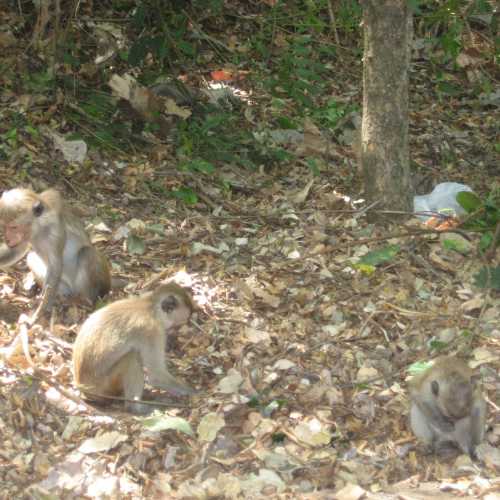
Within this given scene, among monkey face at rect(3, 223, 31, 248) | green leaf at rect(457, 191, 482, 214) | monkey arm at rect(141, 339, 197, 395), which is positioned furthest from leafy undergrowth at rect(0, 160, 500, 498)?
monkey face at rect(3, 223, 31, 248)

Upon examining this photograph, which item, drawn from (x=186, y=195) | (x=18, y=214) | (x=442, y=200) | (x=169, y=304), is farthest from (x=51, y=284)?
(x=442, y=200)

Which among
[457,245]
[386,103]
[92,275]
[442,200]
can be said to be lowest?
[92,275]

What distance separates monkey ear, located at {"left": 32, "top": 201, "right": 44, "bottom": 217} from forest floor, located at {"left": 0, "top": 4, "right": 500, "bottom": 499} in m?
0.79

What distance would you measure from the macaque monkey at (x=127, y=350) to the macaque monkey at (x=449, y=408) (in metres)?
1.59

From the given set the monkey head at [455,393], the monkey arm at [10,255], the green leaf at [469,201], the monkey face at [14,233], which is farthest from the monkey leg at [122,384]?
the green leaf at [469,201]

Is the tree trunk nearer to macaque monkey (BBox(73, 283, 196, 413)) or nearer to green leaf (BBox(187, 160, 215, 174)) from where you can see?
green leaf (BBox(187, 160, 215, 174))

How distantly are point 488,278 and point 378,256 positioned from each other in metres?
0.92

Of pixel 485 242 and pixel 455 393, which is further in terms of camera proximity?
pixel 485 242

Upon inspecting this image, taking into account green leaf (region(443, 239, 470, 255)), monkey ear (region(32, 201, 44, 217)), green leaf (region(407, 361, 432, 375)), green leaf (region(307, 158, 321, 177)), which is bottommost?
green leaf (region(407, 361, 432, 375))

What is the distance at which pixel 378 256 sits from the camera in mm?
7324

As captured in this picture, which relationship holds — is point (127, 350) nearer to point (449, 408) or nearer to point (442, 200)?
point (449, 408)

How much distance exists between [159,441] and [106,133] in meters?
4.45

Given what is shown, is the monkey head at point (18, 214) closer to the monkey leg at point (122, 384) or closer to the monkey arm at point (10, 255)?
the monkey arm at point (10, 255)

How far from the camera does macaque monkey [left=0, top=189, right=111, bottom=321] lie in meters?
6.89
